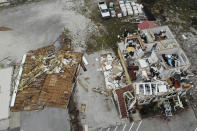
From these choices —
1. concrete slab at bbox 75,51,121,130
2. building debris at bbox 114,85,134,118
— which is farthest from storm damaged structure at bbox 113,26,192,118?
concrete slab at bbox 75,51,121,130

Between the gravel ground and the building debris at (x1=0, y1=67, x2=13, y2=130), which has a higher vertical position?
the gravel ground

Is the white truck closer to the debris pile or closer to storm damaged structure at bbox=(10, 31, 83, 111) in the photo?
the debris pile

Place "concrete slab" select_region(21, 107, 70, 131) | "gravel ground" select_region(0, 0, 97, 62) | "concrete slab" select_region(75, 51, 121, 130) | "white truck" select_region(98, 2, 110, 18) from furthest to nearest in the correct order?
1. "white truck" select_region(98, 2, 110, 18)
2. "gravel ground" select_region(0, 0, 97, 62)
3. "concrete slab" select_region(75, 51, 121, 130)
4. "concrete slab" select_region(21, 107, 70, 131)

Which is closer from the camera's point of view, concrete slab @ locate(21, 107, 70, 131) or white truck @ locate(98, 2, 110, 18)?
concrete slab @ locate(21, 107, 70, 131)

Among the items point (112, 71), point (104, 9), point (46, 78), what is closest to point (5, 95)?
point (46, 78)

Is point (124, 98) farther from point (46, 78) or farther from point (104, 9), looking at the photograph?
point (104, 9)

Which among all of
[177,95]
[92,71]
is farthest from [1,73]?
[177,95]
